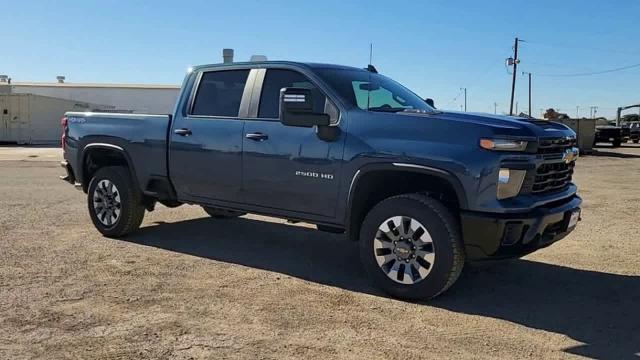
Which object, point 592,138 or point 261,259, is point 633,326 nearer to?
point 261,259

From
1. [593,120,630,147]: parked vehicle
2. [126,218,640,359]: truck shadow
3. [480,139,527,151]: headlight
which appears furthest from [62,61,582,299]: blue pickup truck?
[593,120,630,147]: parked vehicle

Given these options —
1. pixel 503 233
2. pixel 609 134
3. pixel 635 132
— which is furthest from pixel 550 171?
pixel 635 132

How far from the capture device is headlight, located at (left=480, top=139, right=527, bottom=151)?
4.69 m

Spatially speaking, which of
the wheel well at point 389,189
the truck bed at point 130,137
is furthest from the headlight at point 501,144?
the truck bed at point 130,137

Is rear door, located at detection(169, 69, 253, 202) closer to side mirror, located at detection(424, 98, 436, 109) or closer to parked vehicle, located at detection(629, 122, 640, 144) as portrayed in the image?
side mirror, located at detection(424, 98, 436, 109)

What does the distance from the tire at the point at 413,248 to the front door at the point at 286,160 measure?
53 centimetres

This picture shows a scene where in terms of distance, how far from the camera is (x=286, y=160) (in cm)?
575

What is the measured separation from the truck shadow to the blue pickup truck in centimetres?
50

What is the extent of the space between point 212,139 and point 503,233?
3.15 m

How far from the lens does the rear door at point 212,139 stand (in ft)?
20.4

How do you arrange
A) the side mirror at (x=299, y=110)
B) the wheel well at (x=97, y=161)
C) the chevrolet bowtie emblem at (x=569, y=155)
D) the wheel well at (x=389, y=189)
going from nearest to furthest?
the wheel well at (x=389, y=189)
the side mirror at (x=299, y=110)
the chevrolet bowtie emblem at (x=569, y=155)
the wheel well at (x=97, y=161)

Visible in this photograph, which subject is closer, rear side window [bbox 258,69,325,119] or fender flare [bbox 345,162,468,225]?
fender flare [bbox 345,162,468,225]

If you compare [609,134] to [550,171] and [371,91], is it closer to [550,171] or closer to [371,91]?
[371,91]

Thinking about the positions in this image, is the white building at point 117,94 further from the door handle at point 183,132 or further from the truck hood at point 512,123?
the truck hood at point 512,123
